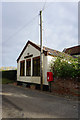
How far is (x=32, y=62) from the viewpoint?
13.8m

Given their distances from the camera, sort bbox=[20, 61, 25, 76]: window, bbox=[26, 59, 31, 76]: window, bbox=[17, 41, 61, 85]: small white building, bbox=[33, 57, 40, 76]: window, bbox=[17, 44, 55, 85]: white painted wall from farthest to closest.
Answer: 1. bbox=[20, 61, 25, 76]: window
2. bbox=[26, 59, 31, 76]: window
3. bbox=[33, 57, 40, 76]: window
4. bbox=[17, 41, 61, 85]: small white building
5. bbox=[17, 44, 55, 85]: white painted wall

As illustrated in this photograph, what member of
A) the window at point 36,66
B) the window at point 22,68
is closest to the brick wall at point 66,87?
the window at point 36,66

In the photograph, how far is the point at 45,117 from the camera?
432 cm

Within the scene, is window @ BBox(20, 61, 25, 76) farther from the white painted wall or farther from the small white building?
the white painted wall

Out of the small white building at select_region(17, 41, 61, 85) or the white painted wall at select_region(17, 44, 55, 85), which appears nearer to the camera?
the white painted wall at select_region(17, 44, 55, 85)

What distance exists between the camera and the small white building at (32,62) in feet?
38.5

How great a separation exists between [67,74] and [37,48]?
580 cm

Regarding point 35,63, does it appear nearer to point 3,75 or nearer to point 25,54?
point 25,54

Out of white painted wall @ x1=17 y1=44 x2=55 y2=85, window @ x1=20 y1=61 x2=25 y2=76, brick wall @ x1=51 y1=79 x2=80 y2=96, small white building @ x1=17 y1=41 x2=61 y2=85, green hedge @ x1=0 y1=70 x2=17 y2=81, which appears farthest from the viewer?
green hedge @ x1=0 y1=70 x2=17 y2=81

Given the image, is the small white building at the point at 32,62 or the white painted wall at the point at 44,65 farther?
the small white building at the point at 32,62

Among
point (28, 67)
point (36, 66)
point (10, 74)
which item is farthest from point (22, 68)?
point (10, 74)

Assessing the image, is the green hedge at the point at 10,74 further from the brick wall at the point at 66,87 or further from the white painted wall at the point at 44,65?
the brick wall at the point at 66,87

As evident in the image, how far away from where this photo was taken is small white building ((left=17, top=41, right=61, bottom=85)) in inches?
462

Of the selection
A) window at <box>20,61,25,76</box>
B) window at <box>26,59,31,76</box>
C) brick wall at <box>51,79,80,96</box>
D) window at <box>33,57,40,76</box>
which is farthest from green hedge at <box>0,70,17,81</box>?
brick wall at <box>51,79,80,96</box>
